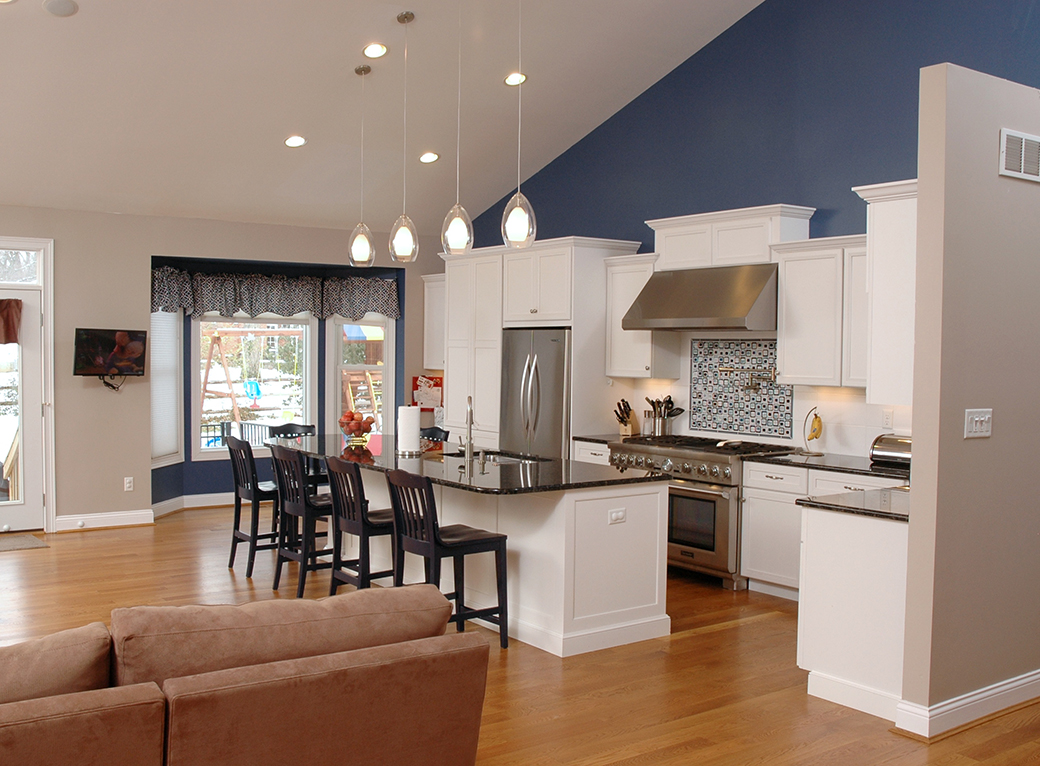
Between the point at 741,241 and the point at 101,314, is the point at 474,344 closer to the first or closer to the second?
the point at 741,241

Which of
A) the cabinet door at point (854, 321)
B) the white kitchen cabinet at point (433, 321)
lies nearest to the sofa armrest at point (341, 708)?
the cabinet door at point (854, 321)

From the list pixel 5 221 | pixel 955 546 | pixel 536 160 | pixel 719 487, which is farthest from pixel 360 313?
pixel 955 546

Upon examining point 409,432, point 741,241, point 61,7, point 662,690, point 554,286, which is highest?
point 61,7

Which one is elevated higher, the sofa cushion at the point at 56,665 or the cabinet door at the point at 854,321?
the cabinet door at the point at 854,321

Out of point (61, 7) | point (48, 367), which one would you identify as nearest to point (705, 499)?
point (61, 7)

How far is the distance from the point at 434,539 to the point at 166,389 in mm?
5356

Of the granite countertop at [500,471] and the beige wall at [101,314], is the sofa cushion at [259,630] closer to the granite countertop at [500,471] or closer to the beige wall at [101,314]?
the granite countertop at [500,471]

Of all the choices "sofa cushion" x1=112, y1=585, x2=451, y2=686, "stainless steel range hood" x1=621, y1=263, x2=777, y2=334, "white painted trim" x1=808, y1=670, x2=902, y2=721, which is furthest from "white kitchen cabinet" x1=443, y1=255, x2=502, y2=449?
"sofa cushion" x1=112, y1=585, x2=451, y2=686

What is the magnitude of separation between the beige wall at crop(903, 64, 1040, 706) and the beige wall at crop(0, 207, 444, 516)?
6.51m

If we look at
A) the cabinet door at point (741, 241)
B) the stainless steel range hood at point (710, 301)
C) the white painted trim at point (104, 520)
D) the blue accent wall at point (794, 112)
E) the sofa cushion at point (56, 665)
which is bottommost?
the white painted trim at point (104, 520)

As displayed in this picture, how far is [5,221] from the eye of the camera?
7.55m

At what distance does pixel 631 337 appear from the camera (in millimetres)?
7246

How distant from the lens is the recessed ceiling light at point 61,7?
5.30 m

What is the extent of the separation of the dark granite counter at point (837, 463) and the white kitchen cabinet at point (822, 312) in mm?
477
